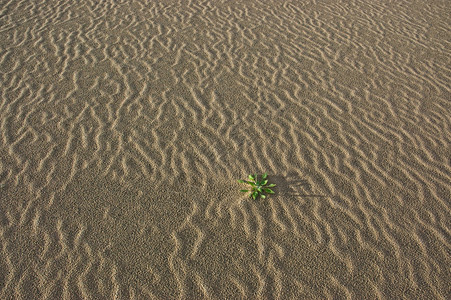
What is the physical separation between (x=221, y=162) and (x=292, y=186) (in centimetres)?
93

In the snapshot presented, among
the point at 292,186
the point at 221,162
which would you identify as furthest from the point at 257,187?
the point at 221,162

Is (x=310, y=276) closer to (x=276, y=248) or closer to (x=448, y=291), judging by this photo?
(x=276, y=248)

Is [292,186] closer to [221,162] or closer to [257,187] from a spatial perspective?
[257,187]

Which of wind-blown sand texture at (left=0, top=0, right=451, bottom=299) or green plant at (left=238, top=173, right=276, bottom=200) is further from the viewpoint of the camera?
green plant at (left=238, top=173, right=276, bottom=200)

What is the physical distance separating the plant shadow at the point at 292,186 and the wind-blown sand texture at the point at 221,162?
24 mm

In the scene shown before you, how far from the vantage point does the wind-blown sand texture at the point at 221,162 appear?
11.8 feet

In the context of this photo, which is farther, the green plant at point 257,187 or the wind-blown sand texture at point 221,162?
the green plant at point 257,187

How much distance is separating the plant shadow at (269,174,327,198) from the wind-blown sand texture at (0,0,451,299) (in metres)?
0.02

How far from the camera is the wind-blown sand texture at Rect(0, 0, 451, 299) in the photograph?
11.8 feet

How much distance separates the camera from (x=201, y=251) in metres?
3.77

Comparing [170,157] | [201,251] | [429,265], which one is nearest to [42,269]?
[201,251]

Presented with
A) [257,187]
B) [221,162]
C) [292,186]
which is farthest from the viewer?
[221,162]

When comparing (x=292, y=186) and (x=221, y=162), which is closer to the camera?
(x=292, y=186)

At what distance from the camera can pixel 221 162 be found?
4797mm
